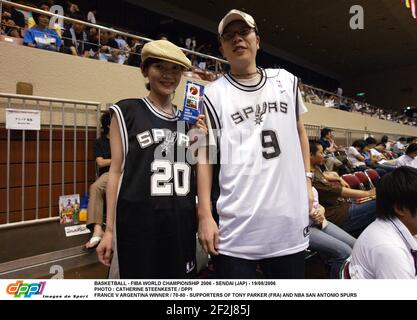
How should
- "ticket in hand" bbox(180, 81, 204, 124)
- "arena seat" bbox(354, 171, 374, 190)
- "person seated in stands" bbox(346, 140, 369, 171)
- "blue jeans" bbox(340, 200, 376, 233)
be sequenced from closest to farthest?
"ticket in hand" bbox(180, 81, 204, 124) < "blue jeans" bbox(340, 200, 376, 233) < "arena seat" bbox(354, 171, 374, 190) < "person seated in stands" bbox(346, 140, 369, 171)

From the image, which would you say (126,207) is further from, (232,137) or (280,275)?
(280,275)

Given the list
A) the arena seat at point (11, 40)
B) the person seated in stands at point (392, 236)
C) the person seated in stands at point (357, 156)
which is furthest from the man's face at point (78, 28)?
the person seated in stands at point (357, 156)

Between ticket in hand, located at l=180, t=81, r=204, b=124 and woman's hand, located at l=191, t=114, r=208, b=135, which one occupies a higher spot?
ticket in hand, located at l=180, t=81, r=204, b=124

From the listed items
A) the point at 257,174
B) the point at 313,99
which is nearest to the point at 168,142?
the point at 257,174

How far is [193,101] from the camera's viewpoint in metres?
1.15

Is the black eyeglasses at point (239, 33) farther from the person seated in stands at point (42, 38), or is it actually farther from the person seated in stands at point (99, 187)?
the person seated in stands at point (42, 38)

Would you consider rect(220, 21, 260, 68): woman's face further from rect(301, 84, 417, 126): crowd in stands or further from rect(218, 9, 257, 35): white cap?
rect(301, 84, 417, 126): crowd in stands

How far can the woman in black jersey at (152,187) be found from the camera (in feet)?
3.74

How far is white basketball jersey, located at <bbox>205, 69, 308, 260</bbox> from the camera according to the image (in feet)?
3.38

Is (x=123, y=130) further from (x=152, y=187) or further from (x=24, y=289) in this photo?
(x=24, y=289)

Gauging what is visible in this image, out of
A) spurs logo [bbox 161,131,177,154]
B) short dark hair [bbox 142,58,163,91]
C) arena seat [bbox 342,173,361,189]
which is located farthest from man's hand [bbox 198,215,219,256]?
arena seat [bbox 342,173,361,189]

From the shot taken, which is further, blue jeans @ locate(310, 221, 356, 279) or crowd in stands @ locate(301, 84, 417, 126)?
crowd in stands @ locate(301, 84, 417, 126)

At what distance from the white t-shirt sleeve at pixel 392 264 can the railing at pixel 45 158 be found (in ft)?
10.3

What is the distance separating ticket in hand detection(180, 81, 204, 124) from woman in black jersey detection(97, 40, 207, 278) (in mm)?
57
